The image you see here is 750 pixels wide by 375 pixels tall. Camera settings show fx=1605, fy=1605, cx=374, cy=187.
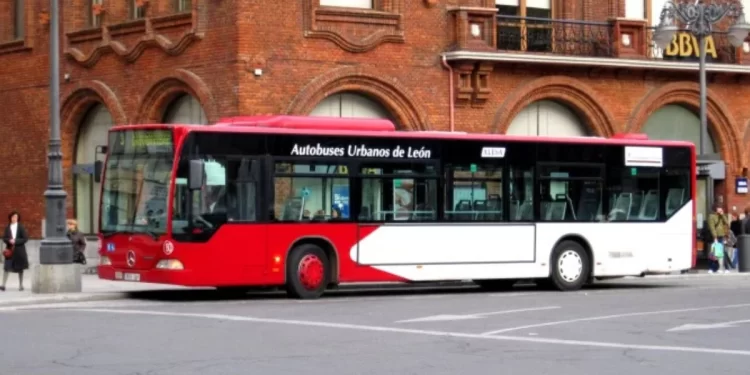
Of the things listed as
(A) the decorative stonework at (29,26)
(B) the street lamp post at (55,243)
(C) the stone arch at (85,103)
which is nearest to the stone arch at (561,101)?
(C) the stone arch at (85,103)

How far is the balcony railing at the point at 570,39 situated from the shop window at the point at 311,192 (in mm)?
10579

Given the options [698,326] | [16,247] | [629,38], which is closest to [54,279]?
[16,247]

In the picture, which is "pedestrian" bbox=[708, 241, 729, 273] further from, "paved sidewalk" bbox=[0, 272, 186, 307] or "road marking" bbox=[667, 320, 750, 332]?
"road marking" bbox=[667, 320, 750, 332]

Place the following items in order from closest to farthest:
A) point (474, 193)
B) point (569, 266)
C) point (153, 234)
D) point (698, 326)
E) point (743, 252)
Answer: point (698, 326) → point (153, 234) → point (474, 193) → point (569, 266) → point (743, 252)

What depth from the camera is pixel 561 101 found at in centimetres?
3666

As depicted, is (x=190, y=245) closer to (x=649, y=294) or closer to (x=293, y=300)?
(x=293, y=300)

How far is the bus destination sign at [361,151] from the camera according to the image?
2536 centimetres

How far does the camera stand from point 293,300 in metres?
25.2

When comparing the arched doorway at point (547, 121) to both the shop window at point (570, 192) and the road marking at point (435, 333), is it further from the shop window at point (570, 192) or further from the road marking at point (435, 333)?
the road marking at point (435, 333)

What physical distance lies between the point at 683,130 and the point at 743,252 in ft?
13.2

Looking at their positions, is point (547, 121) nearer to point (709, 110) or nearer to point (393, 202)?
point (709, 110)

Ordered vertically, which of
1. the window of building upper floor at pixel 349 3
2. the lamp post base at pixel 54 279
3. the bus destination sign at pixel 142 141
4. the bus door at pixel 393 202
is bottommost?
the lamp post base at pixel 54 279

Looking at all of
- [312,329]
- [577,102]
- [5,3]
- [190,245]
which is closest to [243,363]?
[312,329]

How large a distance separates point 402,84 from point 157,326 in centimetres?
1547
